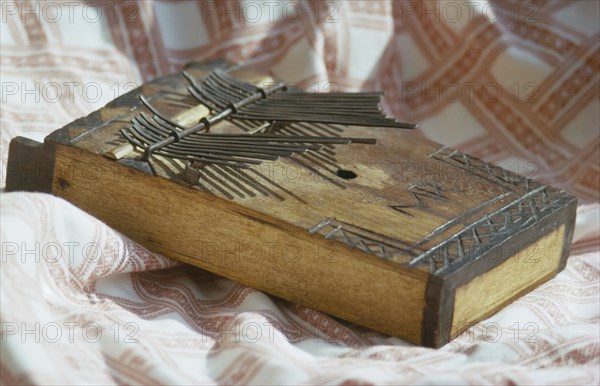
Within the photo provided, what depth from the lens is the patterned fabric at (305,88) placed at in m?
1.62

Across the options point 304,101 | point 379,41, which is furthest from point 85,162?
point 379,41

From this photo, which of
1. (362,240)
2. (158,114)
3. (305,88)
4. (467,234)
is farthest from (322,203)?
(305,88)

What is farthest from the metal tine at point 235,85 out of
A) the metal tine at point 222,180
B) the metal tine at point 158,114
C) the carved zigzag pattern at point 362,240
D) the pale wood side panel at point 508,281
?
the pale wood side panel at point 508,281

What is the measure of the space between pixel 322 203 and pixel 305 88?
72 centimetres

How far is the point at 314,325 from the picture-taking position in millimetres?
1780

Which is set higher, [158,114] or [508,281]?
[158,114]

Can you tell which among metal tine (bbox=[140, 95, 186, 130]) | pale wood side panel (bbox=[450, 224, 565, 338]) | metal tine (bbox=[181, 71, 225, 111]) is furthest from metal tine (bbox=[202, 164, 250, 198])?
pale wood side panel (bbox=[450, 224, 565, 338])

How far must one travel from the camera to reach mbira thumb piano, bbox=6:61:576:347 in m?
1.70

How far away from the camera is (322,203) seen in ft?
5.85

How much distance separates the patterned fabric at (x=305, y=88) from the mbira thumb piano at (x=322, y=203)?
0.16 ft

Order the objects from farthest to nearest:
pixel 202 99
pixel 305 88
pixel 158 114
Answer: pixel 305 88 → pixel 202 99 → pixel 158 114

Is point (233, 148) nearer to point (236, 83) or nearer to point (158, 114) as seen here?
point (158, 114)

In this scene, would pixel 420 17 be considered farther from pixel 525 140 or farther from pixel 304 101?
pixel 304 101

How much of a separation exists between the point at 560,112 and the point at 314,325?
91cm
